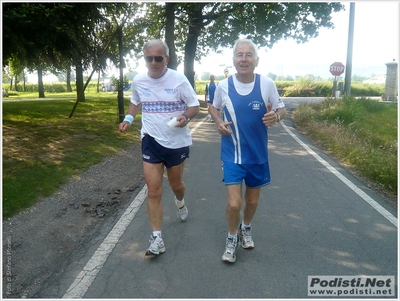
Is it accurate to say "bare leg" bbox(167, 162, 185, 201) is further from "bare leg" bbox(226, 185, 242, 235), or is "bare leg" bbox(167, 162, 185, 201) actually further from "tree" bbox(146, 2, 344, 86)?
"tree" bbox(146, 2, 344, 86)

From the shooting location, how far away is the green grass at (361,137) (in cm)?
756

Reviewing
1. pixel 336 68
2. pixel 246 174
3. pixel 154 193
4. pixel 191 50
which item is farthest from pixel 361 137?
pixel 191 50

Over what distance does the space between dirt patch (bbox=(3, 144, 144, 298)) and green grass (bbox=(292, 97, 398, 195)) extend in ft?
13.2

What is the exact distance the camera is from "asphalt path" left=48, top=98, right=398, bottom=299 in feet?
12.0

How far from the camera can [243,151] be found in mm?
4129

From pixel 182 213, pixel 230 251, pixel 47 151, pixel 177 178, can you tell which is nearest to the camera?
pixel 230 251

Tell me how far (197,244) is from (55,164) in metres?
4.59

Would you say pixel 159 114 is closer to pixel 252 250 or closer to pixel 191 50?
pixel 252 250

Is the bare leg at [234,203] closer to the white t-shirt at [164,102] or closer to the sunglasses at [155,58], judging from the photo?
the white t-shirt at [164,102]

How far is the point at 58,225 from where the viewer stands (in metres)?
5.17

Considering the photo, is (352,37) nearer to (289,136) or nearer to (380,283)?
(289,136)

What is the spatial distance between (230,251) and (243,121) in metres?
1.24

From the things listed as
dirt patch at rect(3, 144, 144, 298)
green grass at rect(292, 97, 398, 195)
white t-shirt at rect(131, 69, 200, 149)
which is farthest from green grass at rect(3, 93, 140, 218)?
green grass at rect(292, 97, 398, 195)

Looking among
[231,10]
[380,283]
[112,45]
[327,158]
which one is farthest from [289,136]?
[231,10]
